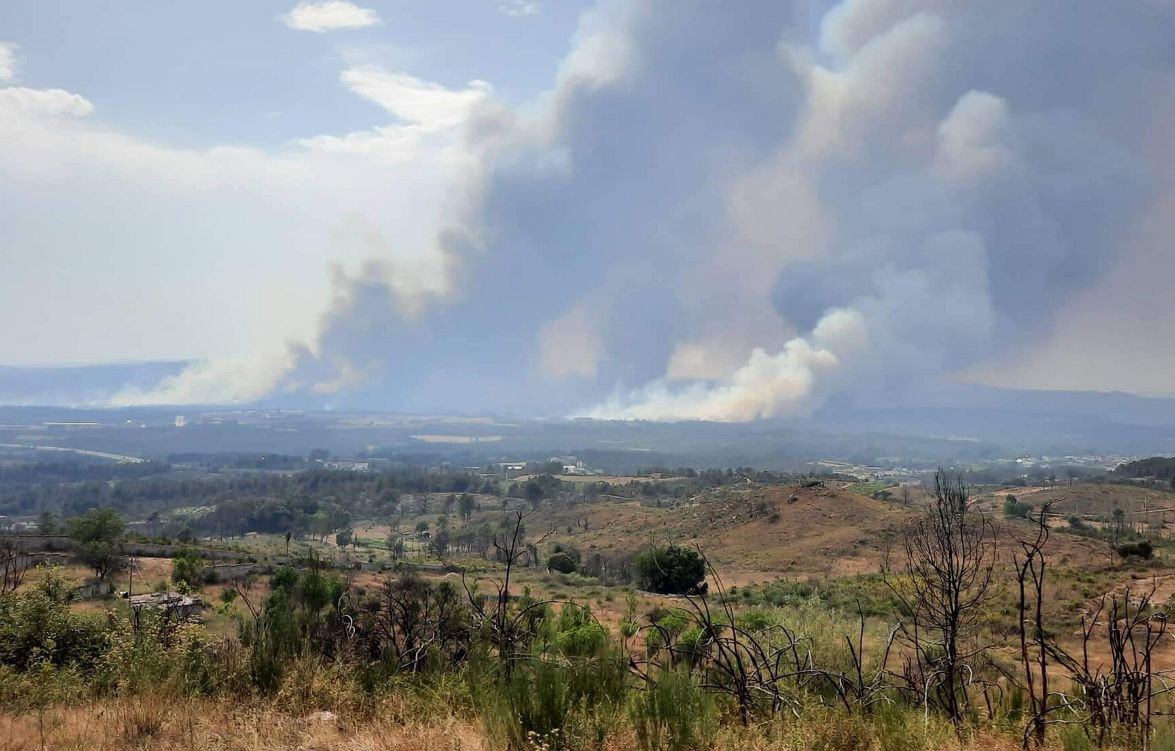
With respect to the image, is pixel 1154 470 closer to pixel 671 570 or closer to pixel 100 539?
pixel 671 570

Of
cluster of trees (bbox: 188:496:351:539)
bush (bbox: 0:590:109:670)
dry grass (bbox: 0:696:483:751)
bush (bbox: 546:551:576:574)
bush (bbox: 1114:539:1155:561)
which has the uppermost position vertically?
dry grass (bbox: 0:696:483:751)

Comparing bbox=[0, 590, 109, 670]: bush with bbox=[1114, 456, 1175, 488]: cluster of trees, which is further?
bbox=[1114, 456, 1175, 488]: cluster of trees

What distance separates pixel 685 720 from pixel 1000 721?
146 inches

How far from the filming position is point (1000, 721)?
7590 millimetres

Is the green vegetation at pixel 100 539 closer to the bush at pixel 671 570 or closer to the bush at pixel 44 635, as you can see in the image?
the bush at pixel 671 570

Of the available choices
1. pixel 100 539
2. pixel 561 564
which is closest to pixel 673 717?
pixel 100 539

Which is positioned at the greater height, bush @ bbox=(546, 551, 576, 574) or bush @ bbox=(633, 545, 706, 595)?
bush @ bbox=(633, 545, 706, 595)

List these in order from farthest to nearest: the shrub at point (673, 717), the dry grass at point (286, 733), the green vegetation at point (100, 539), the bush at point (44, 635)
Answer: the green vegetation at point (100, 539) → the bush at point (44, 635) → the dry grass at point (286, 733) → the shrub at point (673, 717)

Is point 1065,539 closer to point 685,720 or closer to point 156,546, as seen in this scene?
point 685,720

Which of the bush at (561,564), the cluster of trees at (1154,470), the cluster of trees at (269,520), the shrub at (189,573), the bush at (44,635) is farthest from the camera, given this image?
the cluster of trees at (269,520)

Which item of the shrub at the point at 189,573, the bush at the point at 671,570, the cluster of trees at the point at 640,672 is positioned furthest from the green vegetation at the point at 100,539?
the cluster of trees at the point at 640,672

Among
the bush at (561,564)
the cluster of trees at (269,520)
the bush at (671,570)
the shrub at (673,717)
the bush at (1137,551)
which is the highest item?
the shrub at (673,717)

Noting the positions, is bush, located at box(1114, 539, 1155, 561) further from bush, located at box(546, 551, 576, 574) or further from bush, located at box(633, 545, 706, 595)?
bush, located at box(546, 551, 576, 574)

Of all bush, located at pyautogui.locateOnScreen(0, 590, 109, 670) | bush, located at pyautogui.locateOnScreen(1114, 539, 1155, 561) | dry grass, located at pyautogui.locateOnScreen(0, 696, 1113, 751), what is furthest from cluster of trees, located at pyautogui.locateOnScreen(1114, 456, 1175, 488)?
bush, located at pyautogui.locateOnScreen(0, 590, 109, 670)
